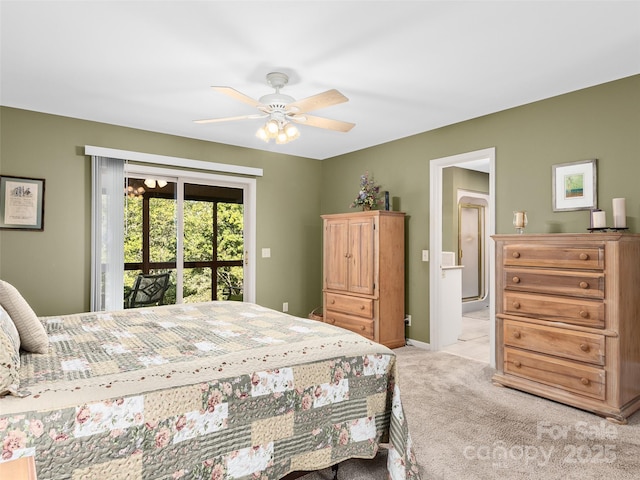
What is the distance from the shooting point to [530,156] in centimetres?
359

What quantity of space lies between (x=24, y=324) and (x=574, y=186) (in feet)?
12.6

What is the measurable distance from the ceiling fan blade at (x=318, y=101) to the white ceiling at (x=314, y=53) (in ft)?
0.95

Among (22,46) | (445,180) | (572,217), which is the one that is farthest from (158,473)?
(445,180)

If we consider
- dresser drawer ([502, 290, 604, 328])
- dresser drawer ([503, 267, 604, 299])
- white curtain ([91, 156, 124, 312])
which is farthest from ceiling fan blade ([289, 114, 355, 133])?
white curtain ([91, 156, 124, 312])

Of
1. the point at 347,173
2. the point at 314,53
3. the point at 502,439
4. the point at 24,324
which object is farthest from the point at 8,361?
the point at 347,173

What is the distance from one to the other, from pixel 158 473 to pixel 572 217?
3425 mm

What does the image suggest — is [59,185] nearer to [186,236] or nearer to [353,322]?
[186,236]

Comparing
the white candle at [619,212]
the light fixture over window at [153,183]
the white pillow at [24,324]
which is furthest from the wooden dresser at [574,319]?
the light fixture over window at [153,183]

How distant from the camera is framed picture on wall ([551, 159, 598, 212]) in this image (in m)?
3.16

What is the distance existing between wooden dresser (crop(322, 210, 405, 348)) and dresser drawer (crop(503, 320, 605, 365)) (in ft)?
4.72

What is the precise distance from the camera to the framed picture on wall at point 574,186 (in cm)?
316

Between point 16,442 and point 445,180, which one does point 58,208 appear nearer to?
point 16,442

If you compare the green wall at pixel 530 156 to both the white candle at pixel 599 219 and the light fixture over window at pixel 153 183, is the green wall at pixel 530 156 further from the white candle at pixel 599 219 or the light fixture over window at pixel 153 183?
the light fixture over window at pixel 153 183

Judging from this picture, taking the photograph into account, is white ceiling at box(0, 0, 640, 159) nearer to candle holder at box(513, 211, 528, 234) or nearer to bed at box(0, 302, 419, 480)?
candle holder at box(513, 211, 528, 234)
